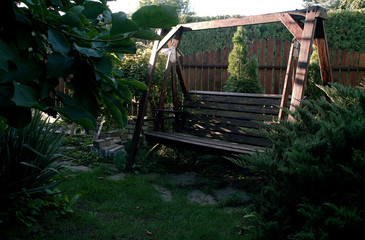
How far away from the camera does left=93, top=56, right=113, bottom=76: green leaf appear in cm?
78

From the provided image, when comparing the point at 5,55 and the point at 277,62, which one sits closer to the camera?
the point at 5,55

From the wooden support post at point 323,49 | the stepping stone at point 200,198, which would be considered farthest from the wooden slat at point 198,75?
the stepping stone at point 200,198

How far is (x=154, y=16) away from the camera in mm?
733

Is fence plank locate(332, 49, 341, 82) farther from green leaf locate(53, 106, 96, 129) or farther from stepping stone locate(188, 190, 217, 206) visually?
green leaf locate(53, 106, 96, 129)

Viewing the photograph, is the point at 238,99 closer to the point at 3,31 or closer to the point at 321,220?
the point at 321,220

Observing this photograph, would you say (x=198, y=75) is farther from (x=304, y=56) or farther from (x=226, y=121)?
(x=304, y=56)

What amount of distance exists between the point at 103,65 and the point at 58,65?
0.35ft

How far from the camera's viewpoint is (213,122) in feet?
17.2

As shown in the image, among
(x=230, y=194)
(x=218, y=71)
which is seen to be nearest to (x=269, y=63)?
(x=218, y=71)

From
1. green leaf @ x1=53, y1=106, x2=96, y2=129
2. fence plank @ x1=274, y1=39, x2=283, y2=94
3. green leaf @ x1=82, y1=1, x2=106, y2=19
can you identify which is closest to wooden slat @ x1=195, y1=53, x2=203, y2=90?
fence plank @ x1=274, y1=39, x2=283, y2=94

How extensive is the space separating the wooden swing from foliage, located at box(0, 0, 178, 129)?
2994 mm

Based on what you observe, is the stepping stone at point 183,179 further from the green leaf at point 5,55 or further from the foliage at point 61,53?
the green leaf at point 5,55

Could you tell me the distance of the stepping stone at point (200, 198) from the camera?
3.75 metres

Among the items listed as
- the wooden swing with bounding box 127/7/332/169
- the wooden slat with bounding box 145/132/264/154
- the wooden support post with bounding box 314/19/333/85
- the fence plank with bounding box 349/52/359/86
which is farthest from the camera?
the fence plank with bounding box 349/52/359/86
